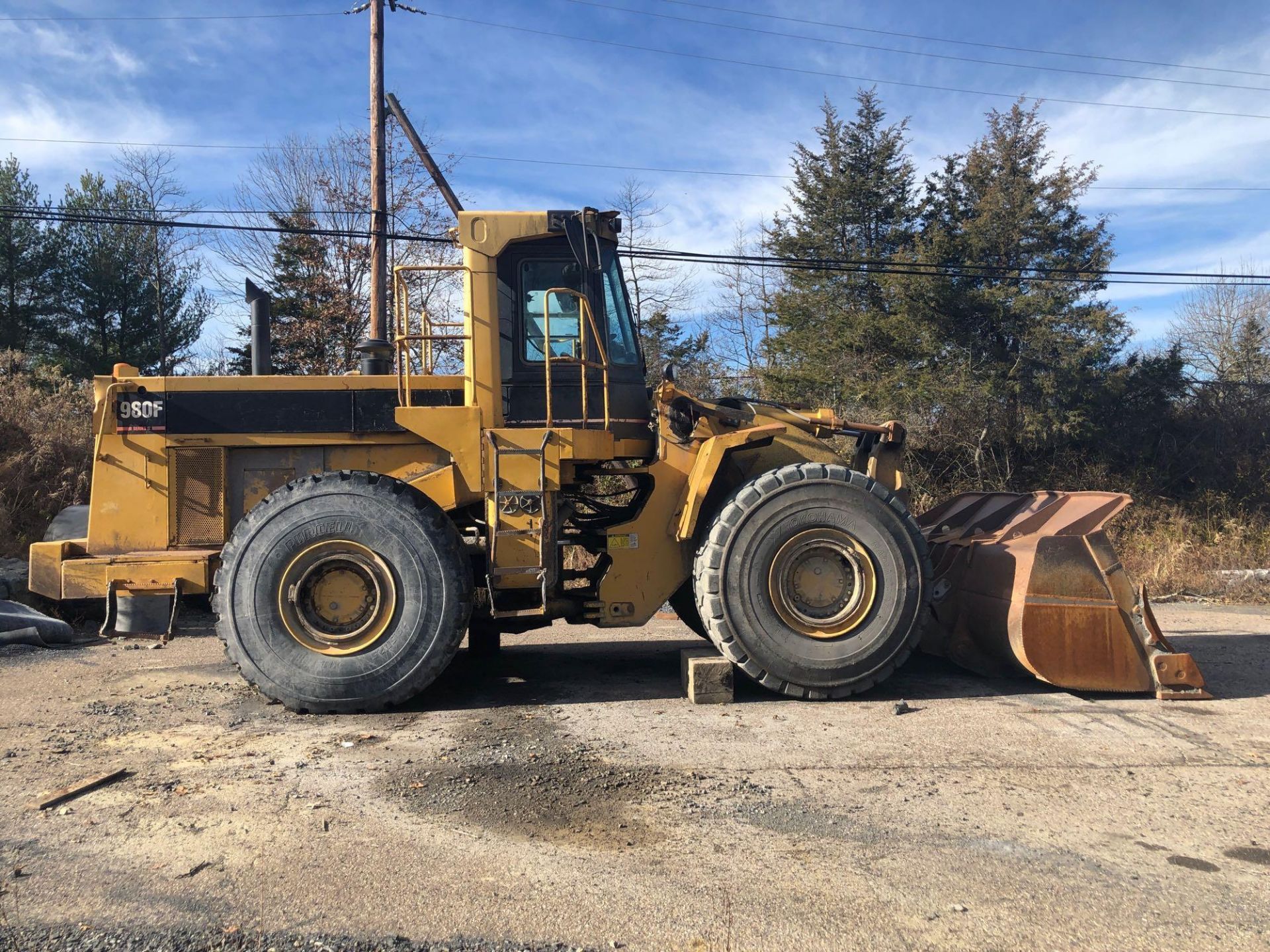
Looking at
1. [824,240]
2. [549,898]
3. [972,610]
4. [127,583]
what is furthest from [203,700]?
[824,240]

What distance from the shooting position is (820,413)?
679cm

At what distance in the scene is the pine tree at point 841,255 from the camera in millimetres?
18812

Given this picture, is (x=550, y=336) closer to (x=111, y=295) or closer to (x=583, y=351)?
(x=583, y=351)

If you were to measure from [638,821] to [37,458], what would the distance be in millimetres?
12140

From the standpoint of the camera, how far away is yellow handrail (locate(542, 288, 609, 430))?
19.4 ft

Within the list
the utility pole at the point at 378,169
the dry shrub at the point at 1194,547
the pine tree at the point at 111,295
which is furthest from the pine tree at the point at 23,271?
the dry shrub at the point at 1194,547

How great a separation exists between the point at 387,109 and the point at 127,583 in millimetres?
11705

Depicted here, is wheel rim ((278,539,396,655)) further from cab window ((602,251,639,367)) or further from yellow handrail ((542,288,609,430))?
cab window ((602,251,639,367))

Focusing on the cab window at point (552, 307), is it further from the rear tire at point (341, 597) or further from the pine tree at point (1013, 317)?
the pine tree at point (1013, 317)

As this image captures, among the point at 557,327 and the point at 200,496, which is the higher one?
the point at 557,327

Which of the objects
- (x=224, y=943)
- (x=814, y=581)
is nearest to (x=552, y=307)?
(x=814, y=581)

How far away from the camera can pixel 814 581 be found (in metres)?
5.91

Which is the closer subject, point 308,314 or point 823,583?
point 823,583

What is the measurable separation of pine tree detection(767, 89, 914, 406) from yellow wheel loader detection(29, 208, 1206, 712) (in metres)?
12.6
